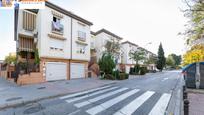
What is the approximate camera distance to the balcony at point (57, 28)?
20439mm

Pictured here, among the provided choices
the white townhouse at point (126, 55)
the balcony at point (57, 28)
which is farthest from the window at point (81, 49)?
the white townhouse at point (126, 55)

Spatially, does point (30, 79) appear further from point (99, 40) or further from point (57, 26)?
point (99, 40)

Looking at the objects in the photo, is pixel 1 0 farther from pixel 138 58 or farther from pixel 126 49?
pixel 126 49

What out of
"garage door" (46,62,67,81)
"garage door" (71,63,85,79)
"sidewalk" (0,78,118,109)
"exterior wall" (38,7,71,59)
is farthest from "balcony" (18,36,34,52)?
"sidewalk" (0,78,118,109)

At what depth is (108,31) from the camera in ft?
120

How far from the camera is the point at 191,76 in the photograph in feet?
44.1

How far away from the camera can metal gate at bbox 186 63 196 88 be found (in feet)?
43.7

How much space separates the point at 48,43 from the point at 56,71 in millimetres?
3892

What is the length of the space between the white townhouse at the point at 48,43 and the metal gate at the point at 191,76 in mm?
15452

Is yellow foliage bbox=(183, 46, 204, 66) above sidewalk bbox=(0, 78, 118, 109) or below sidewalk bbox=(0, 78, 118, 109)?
above

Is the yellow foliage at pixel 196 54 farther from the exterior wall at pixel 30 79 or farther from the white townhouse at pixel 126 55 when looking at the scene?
the white townhouse at pixel 126 55

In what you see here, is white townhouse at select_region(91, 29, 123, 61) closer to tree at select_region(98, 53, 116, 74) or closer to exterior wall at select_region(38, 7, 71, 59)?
tree at select_region(98, 53, 116, 74)

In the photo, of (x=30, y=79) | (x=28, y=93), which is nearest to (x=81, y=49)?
(x=30, y=79)

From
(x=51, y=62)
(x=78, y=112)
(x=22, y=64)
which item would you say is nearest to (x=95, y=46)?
(x=51, y=62)
